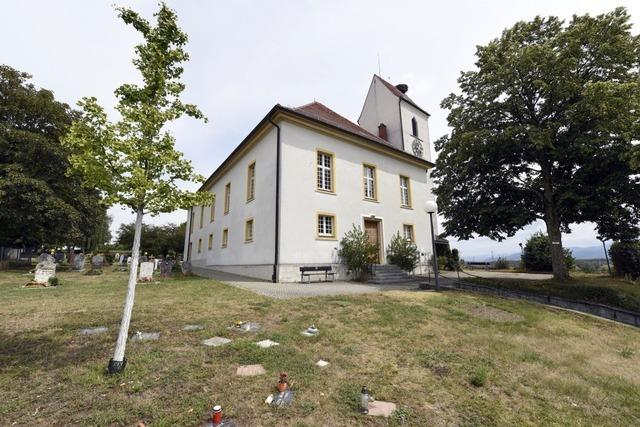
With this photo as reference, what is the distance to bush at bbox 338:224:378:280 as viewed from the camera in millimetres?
14422

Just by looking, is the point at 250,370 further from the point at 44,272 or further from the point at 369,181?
the point at 369,181

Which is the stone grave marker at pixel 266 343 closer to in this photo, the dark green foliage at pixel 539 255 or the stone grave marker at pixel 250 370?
the stone grave marker at pixel 250 370

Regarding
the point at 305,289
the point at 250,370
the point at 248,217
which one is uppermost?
the point at 248,217

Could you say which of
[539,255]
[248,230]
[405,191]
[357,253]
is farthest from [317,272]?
[539,255]

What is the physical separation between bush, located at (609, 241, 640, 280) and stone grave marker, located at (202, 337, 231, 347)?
22894mm

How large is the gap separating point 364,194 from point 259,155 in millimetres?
6608

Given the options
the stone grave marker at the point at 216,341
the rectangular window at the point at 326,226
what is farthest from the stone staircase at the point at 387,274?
the stone grave marker at the point at 216,341

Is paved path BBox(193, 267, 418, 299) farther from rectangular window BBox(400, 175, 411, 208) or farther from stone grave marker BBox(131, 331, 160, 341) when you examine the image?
rectangular window BBox(400, 175, 411, 208)

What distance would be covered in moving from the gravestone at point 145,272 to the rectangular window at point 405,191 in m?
15.4

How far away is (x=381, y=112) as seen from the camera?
1014 inches

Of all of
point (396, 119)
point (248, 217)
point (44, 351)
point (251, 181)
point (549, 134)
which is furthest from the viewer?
point (396, 119)

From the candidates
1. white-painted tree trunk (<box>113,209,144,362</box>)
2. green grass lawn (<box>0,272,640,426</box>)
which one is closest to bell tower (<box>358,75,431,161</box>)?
green grass lawn (<box>0,272,640,426</box>)

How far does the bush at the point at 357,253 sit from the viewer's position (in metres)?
14.4

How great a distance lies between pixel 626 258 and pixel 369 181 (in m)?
16.6
